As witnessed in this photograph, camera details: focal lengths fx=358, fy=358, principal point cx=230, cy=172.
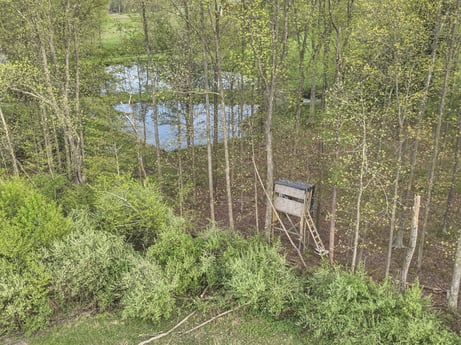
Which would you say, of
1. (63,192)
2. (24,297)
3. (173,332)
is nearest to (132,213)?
(63,192)

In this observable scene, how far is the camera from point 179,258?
9398mm

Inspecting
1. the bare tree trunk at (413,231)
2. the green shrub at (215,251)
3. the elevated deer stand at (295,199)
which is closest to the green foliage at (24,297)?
the green shrub at (215,251)

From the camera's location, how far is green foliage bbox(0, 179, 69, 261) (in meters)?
8.35

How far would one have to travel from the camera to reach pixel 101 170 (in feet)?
47.3

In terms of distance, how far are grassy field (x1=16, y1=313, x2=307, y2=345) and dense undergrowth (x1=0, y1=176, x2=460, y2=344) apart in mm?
248

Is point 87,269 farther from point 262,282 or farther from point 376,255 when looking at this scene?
point 376,255

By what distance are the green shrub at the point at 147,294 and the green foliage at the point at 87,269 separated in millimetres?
415

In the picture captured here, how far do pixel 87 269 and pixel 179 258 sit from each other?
7.42 ft

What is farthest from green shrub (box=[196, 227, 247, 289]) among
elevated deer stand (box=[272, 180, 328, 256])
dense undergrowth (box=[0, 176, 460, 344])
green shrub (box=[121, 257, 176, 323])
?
elevated deer stand (box=[272, 180, 328, 256])

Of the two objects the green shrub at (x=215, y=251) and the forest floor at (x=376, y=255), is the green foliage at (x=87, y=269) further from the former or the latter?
the forest floor at (x=376, y=255)

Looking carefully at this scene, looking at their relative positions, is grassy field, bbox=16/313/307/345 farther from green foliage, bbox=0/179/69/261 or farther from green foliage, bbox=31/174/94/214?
green foliage, bbox=31/174/94/214

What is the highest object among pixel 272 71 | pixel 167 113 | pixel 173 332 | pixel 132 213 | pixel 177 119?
pixel 272 71

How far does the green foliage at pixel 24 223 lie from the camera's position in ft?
27.4

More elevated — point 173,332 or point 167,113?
point 167,113
